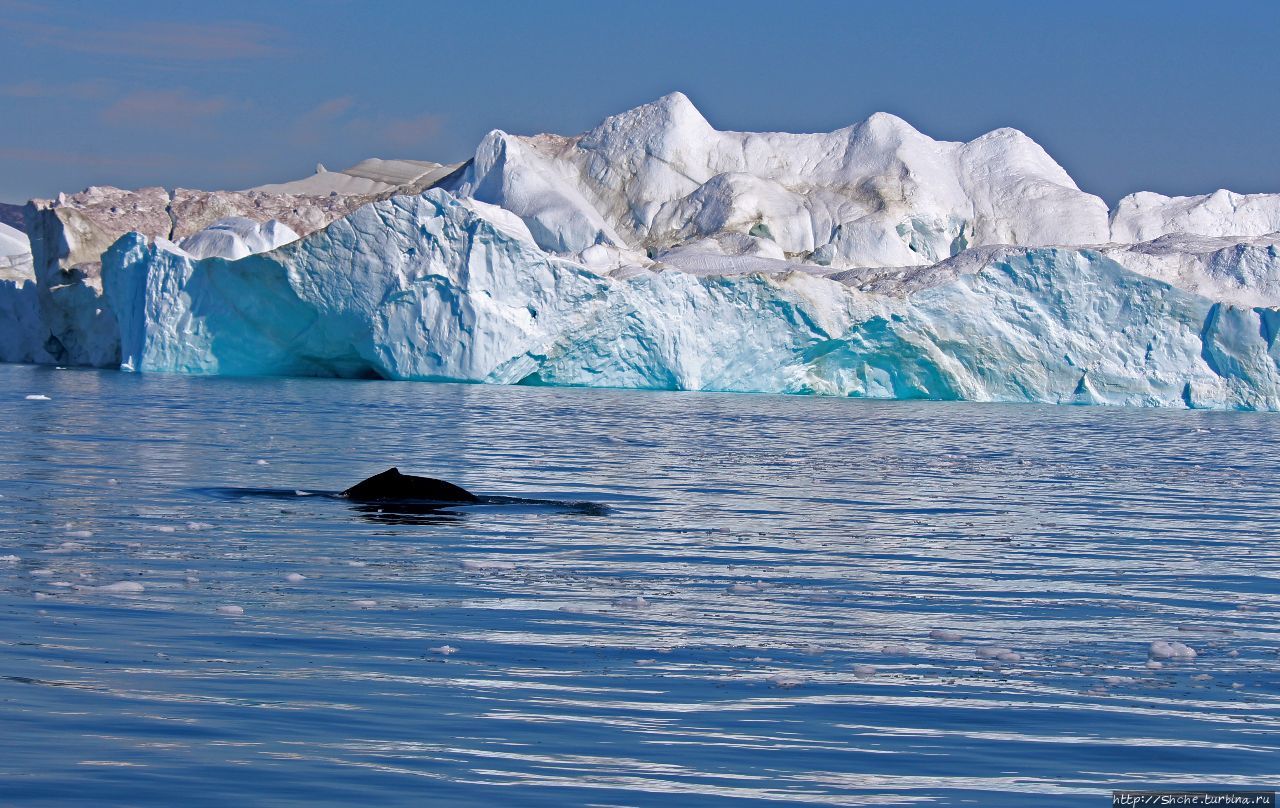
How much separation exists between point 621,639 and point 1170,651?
2443mm

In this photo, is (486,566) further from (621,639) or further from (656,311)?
(656,311)

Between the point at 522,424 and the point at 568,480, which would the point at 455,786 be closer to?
the point at 568,480

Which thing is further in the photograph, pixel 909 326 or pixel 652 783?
pixel 909 326

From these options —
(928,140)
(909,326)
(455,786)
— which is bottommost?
(455,786)

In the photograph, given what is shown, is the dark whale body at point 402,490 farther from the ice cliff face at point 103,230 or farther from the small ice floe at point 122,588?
the ice cliff face at point 103,230

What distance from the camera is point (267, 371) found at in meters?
40.1

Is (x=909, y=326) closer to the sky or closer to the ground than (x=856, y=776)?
closer to the sky

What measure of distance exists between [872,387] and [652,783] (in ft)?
121

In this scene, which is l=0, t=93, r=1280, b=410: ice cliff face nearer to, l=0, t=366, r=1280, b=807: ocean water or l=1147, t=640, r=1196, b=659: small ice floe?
l=0, t=366, r=1280, b=807: ocean water

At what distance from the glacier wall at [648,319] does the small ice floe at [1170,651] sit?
29.0 meters

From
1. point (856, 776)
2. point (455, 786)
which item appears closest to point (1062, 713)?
point (856, 776)

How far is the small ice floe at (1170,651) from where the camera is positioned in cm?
660

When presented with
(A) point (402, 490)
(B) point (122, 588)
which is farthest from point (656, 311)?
(B) point (122, 588)

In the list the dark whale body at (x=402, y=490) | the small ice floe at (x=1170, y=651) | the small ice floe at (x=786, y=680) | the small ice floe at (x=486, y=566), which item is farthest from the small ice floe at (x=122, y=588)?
the small ice floe at (x=1170, y=651)
